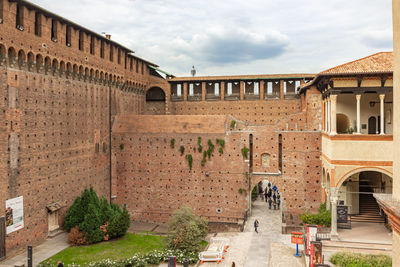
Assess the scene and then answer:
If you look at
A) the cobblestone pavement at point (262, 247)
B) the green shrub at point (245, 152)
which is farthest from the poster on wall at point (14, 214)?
the green shrub at point (245, 152)

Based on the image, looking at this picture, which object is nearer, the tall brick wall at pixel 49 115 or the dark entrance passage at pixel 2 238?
the dark entrance passage at pixel 2 238

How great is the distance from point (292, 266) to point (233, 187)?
28.7 ft

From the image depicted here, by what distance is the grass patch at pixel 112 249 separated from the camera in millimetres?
18469

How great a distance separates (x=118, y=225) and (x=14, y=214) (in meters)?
6.06

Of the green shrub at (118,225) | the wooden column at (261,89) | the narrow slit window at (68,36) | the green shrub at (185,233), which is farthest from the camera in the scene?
the wooden column at (261,89)

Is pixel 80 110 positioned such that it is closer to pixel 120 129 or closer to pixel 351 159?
pixel 120 129

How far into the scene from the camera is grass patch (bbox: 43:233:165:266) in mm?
18469

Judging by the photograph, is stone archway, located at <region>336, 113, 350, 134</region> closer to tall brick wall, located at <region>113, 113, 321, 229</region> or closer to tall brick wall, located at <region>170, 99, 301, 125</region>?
tall brick wall, located at <region>113, 113, 321, 229</region>

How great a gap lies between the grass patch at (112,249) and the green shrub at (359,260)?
9.55 m

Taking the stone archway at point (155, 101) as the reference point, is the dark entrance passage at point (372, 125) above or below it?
below

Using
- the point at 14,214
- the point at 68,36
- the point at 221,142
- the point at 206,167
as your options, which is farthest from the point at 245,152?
the point at 14,214

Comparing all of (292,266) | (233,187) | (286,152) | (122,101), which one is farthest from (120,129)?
(292,266)

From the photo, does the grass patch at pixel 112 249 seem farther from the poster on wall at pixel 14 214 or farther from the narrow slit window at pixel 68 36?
the narrow slit window at pixel 68 36

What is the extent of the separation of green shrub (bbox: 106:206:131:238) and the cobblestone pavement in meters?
6.30
